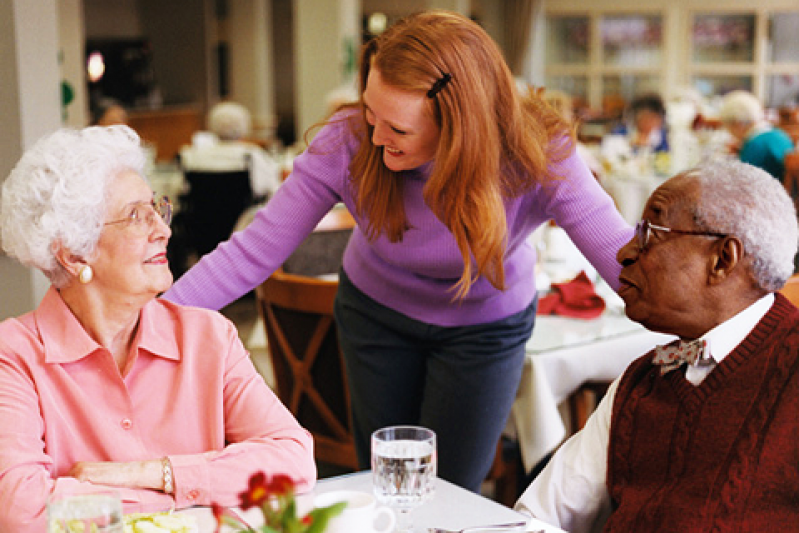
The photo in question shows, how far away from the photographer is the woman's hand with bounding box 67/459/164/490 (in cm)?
157

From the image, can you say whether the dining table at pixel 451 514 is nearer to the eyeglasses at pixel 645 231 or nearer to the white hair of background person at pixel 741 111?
the eyeglasses at pixel 645 231

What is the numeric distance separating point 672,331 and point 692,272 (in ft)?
0.34

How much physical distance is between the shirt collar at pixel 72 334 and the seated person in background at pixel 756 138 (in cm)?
481

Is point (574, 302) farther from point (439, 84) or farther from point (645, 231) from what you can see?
point (645, 231)

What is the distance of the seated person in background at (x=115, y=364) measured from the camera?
63.5 inches

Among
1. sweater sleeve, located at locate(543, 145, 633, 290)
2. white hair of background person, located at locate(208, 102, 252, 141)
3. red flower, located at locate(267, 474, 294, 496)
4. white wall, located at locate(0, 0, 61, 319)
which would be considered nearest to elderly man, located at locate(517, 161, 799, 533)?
sweater sleeve, located at locate(543, 145, 633, 290)

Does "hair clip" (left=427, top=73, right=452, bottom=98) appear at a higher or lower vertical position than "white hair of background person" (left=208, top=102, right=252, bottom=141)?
higher

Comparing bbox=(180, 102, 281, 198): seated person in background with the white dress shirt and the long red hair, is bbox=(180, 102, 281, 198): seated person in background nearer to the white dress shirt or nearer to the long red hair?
the long red hair

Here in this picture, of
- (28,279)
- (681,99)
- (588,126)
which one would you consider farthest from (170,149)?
(28,279)

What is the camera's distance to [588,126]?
12.7 meters

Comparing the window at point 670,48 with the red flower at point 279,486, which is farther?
the window at point 670,48

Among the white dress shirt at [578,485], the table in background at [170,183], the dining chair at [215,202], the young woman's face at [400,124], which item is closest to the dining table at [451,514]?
the white dress shirt at [578,485]

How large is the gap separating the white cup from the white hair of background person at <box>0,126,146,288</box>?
2.05 ft

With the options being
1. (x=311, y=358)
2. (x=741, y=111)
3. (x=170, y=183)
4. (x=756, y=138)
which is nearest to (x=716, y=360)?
(x=311, y=358)
